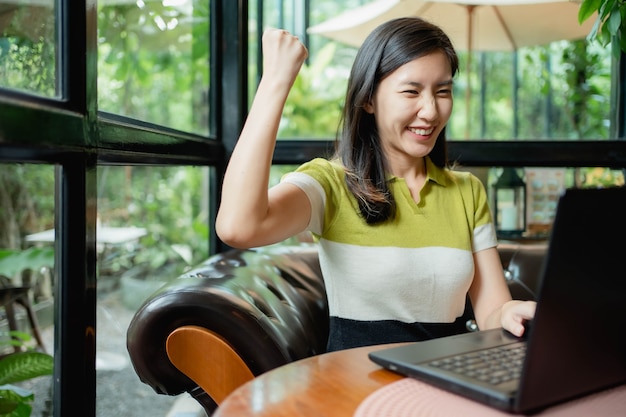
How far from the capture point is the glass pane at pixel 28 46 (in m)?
1.15

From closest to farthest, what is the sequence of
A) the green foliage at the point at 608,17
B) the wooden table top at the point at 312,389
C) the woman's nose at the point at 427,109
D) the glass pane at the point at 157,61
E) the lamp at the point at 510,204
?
1. the wooden table top at the point at 312,389
2. the woman's nose at the point at 427,109
3. the green foliage at the point at 608,17
4. the glass pane at the point at 157,61
5. the lamp at the point at 510,204

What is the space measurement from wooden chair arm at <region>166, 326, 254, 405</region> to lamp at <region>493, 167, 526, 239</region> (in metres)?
1.65

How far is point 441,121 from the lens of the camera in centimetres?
163

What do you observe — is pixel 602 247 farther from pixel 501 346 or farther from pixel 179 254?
pixel 179 254

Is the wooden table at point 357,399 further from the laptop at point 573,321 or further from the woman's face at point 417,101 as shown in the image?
the woman's face at point 417,101

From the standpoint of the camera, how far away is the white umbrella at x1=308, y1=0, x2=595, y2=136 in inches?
111

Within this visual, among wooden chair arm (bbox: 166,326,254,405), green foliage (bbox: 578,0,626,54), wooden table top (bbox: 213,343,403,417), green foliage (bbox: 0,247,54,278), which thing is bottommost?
wooden chair arm (bbox: 166,326,254,405)

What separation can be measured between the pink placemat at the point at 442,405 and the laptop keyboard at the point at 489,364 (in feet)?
0.13

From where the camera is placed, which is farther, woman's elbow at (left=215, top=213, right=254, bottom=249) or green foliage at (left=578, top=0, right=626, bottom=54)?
green foliage at (left=578, top=0, right=626, bottom=54)

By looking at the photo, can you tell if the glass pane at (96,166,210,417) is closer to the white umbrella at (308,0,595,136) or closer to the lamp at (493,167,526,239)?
the white umbrella at (308,0,595,136)

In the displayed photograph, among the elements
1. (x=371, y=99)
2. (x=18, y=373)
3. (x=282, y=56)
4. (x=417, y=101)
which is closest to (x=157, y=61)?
(x=371, y=99)

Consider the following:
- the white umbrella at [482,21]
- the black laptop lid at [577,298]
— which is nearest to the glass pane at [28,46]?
the black laptop lid at [577,298]

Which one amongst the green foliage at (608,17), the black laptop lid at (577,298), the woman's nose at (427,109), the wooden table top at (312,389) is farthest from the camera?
the green foliage at (608,17)

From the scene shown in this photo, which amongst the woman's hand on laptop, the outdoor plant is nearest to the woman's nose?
the woman's hand on laptop
